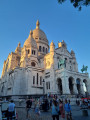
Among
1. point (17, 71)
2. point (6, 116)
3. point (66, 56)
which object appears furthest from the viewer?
point (66, 56)

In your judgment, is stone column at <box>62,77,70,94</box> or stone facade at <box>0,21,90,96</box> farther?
stone facade at <box>0,21,90,96</box>

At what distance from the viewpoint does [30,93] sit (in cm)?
3384

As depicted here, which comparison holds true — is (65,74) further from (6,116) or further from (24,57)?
(6,116)

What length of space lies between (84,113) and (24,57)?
1329 inches

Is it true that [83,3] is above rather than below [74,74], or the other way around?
above

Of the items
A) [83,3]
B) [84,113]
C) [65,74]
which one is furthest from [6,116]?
[65,74]

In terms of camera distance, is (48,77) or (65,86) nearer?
(65,86)

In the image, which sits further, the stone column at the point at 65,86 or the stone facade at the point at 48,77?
the stone facade at the point at 48,77

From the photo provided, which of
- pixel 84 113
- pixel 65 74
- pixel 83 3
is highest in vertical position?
pixel 83 3

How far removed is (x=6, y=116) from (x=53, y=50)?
33.1 meters

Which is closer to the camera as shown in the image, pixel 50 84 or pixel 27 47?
pixel 50 84

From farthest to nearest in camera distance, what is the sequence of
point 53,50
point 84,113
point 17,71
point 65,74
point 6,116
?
point 53,50, point 17,71, point 65,74, point 84,113, point 6,116

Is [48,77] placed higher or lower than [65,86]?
higher

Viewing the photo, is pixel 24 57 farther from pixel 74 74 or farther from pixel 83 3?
pixel 83 3
